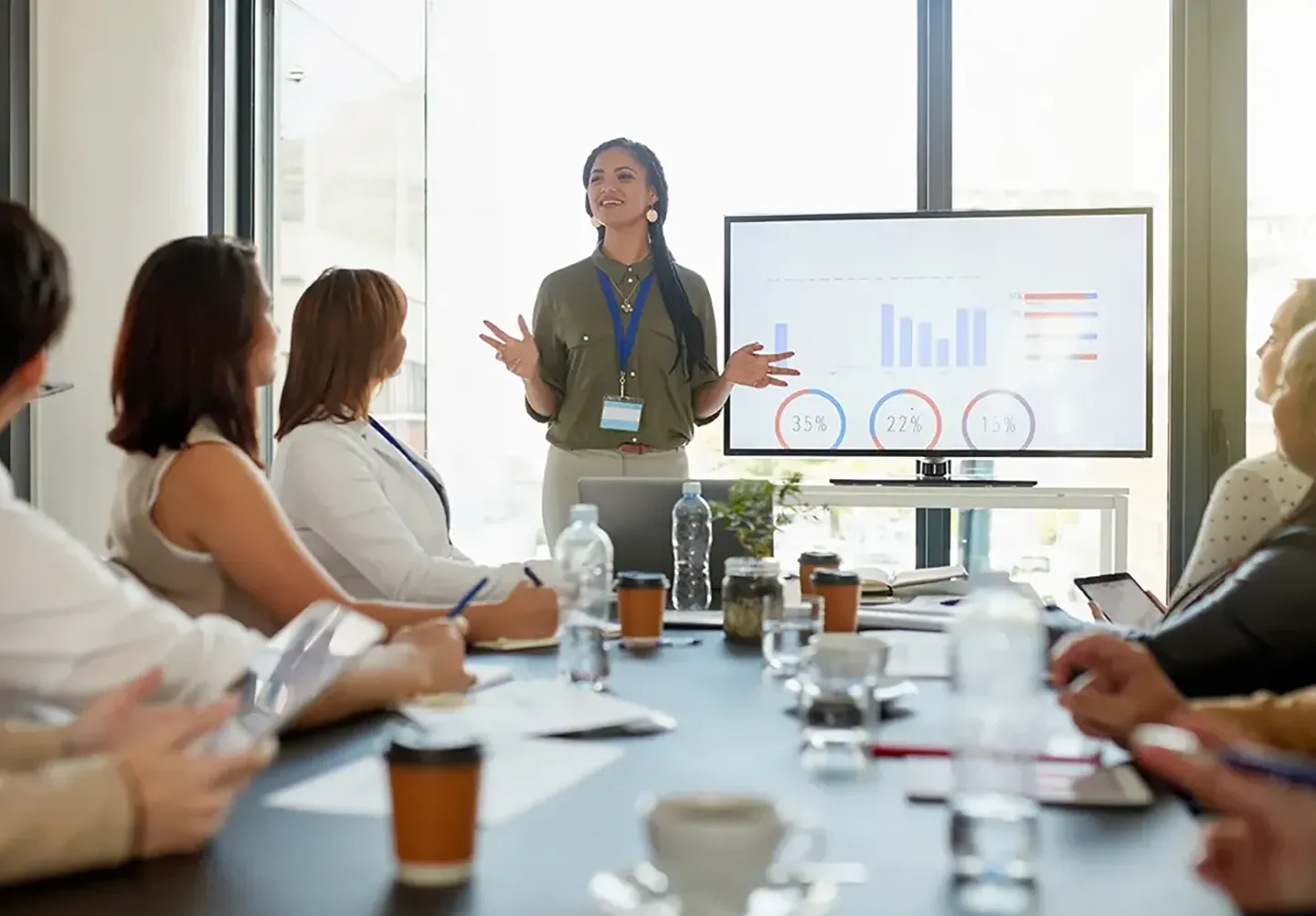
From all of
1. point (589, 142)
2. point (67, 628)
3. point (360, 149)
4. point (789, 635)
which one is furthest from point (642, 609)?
point (360, 149)

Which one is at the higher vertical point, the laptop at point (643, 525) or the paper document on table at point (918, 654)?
the laptop at point (643, 525)

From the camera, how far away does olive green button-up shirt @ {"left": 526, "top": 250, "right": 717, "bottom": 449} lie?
162 inches

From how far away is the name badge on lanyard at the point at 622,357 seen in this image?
4066 mm

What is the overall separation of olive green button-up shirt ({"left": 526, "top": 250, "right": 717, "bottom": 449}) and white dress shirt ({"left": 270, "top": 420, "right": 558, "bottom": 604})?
1.62 meters

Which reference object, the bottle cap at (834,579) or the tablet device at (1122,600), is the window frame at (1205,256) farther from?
the bottle cap at (834,579)

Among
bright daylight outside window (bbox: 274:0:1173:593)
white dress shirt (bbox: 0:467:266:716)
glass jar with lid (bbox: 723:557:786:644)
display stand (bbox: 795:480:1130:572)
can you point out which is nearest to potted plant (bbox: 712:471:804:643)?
glass jar with lid (bbox: 723:557:786:644)

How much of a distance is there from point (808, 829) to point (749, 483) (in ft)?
5.22

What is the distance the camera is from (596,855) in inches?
Result: 40.3

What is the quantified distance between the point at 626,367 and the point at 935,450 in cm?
116

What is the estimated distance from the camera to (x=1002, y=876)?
0.94m

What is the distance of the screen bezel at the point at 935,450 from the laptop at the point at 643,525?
1922 mm

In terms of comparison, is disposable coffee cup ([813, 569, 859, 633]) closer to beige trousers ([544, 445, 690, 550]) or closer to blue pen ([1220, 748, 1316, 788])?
blue pen ([1220, 748, 1316, 788])

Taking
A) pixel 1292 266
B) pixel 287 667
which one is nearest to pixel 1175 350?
pixel 1292 266

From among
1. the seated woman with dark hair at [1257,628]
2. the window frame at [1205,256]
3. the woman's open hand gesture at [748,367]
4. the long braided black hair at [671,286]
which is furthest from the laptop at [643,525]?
the window frame at [1205,256]
